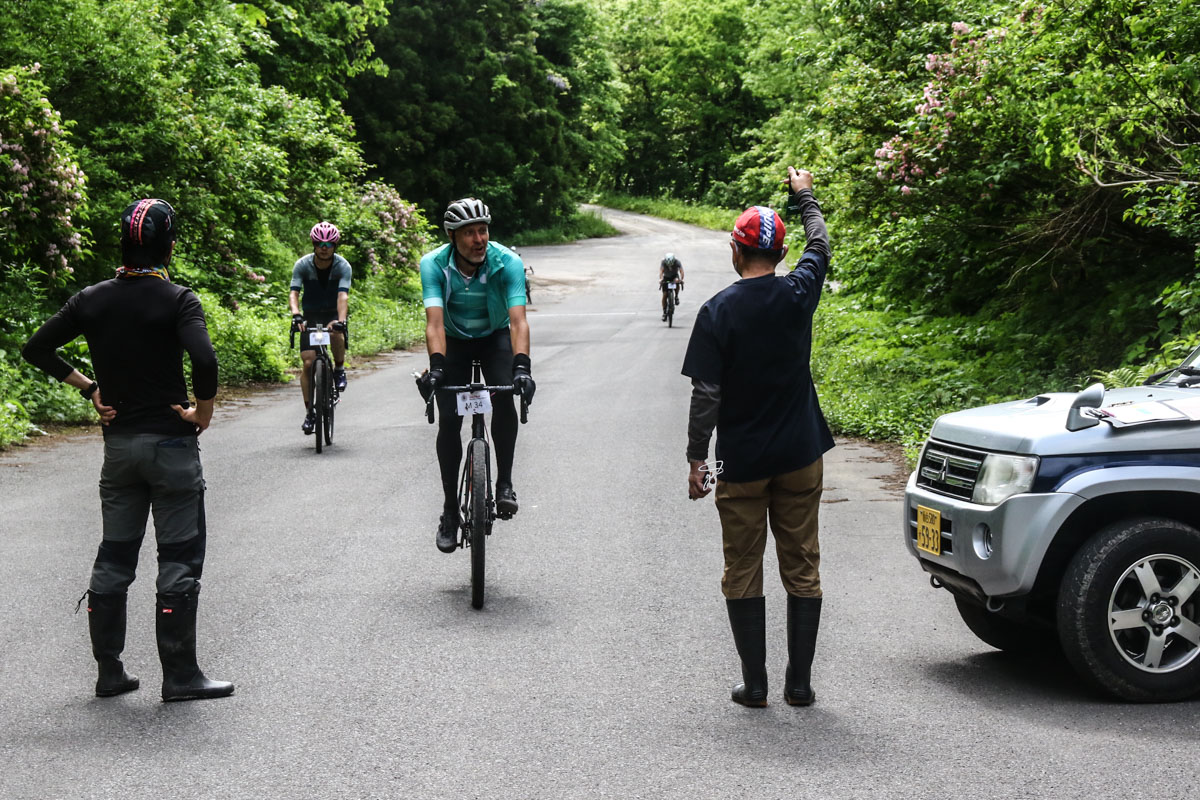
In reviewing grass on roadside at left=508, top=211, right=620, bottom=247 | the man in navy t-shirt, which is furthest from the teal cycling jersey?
grass on roadside at left=508, top=211, right=620, bottom=247

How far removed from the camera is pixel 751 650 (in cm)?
521

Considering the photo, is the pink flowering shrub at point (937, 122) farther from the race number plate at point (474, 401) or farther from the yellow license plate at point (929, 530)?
the yellow license plate at point (929, 530)

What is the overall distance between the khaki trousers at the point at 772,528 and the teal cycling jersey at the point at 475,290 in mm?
2441

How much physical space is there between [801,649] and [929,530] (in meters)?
0.87

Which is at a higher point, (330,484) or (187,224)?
(187,224)

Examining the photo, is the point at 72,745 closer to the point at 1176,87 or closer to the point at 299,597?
the point at 299,597

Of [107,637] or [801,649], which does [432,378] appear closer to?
[107,637]

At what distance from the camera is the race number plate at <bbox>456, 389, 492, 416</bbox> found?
7172 mm

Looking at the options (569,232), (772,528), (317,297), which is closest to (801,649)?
(772,528)

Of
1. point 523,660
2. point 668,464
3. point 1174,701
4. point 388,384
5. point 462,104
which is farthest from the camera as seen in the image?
point 462,104

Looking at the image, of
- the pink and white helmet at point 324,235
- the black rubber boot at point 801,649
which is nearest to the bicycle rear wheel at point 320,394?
the pink and white helmet at point 324,235

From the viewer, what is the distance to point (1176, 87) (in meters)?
9.88

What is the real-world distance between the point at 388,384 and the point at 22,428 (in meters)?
6.70

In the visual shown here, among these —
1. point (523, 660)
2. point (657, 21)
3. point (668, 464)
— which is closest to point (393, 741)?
point (523, 660)
